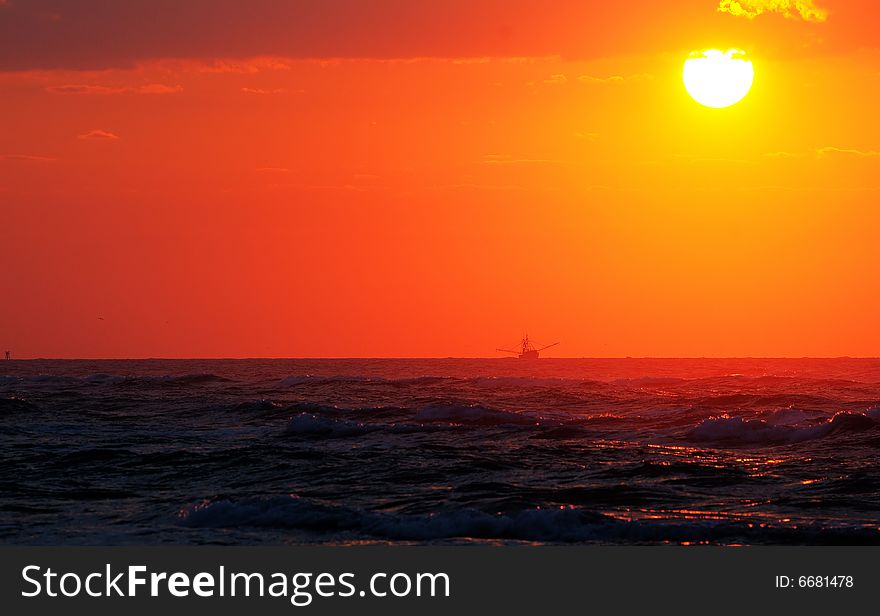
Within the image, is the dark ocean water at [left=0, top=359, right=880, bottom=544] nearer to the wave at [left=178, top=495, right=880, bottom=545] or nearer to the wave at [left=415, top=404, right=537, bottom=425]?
the wave at [left=178, top=495, right=880, bottom=545]

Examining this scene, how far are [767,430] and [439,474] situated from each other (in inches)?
619

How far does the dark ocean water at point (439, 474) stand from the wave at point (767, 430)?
108mm

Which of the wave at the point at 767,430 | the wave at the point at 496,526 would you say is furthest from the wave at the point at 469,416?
the wave at the point at 496,526

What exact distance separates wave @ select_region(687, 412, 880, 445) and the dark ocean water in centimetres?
11

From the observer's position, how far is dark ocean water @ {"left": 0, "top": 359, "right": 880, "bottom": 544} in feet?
65.3

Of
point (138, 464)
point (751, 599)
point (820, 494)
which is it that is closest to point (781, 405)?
point (820, 494)

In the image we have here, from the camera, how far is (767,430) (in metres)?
38.2

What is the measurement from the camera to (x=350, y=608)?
14141 millimetres

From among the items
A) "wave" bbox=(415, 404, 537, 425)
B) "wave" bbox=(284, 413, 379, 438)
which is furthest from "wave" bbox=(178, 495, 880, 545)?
"wave" bbox=(415, 404, 537, 425)

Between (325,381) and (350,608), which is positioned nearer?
(350,608)

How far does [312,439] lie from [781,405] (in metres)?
25.6

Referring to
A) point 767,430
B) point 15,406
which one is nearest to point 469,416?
point 767,430

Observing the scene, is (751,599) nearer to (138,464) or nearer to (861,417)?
(138,464)

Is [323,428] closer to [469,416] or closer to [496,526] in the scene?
[469,416]
